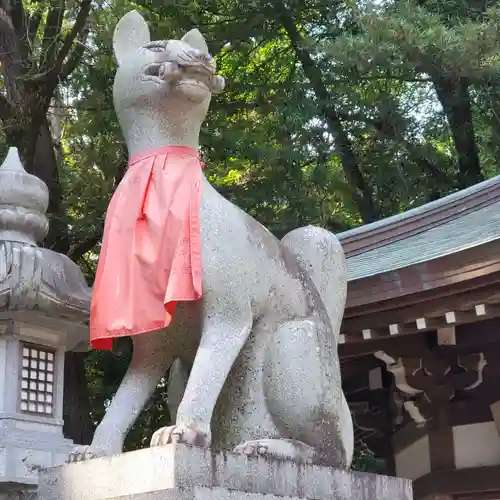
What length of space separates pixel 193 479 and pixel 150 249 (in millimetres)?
791

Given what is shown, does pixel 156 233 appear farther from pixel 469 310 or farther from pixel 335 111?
pixel 335 111

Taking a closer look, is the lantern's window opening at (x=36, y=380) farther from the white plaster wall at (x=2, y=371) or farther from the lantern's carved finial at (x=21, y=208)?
the lantern's carved finial at (x=21, y=208)

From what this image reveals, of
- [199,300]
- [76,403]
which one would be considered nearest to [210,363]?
[199,300]

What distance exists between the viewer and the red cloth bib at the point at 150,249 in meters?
2.63

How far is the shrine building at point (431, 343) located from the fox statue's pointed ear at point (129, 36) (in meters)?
2.04

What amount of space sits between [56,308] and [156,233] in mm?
1042

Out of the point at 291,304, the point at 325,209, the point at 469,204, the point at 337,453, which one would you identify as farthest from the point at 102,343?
the point at 325,209

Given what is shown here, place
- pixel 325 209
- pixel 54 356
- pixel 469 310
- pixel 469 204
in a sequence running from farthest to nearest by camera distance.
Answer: pixel 325 209 < pixel 469 204 < pixel 469 310 < pixel 54 356

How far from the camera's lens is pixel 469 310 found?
172 inches

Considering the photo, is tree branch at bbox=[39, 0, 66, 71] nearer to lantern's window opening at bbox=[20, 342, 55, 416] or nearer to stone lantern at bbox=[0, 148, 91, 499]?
stone lantern at bbox=[0, 148, 91, 499]

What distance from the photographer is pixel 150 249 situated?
2715mm

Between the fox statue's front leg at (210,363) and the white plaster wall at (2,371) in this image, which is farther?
the white plaster wall at (2,371)

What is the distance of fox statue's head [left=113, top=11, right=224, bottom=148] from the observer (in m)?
2.79

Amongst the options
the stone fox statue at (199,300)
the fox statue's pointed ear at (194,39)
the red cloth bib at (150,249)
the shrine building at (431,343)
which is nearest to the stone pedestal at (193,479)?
the stone fox statue at (199,300)
